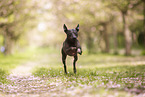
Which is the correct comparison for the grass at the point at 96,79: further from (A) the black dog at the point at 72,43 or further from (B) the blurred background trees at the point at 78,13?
(B) the blurred background trees at the point at 78,13

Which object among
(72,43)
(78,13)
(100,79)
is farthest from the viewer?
(78,13)

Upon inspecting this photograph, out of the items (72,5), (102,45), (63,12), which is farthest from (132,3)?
(102,45)

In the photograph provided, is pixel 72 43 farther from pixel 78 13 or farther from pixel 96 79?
pixel 78 13

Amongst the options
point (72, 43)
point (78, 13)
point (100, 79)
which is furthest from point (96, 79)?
point (78, 13)

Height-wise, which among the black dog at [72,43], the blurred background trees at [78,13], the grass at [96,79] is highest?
the blurred background trees at [78,13]

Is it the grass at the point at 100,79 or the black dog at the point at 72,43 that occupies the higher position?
the black dog at the point at 72,43

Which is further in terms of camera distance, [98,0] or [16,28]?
[16,28]

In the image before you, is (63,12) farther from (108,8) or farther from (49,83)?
(49,83)

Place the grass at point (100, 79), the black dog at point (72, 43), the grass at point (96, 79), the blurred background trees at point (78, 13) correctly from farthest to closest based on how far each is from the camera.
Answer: the blurred background trees at point (78, 13)
the black dog at point (72, 43)
the grass at point (100, 79)
the grass at point (96, 79)

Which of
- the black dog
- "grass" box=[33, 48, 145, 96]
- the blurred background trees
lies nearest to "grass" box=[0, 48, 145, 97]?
"grass" box=[33, 48, 145, 96]

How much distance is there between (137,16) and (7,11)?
102ft

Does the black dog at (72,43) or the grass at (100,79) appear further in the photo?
the black dog at (72,43)

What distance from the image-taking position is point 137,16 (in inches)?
1826

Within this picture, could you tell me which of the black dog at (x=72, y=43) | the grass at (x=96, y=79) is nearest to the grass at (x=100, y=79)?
the grass at (x=96, y=79)
